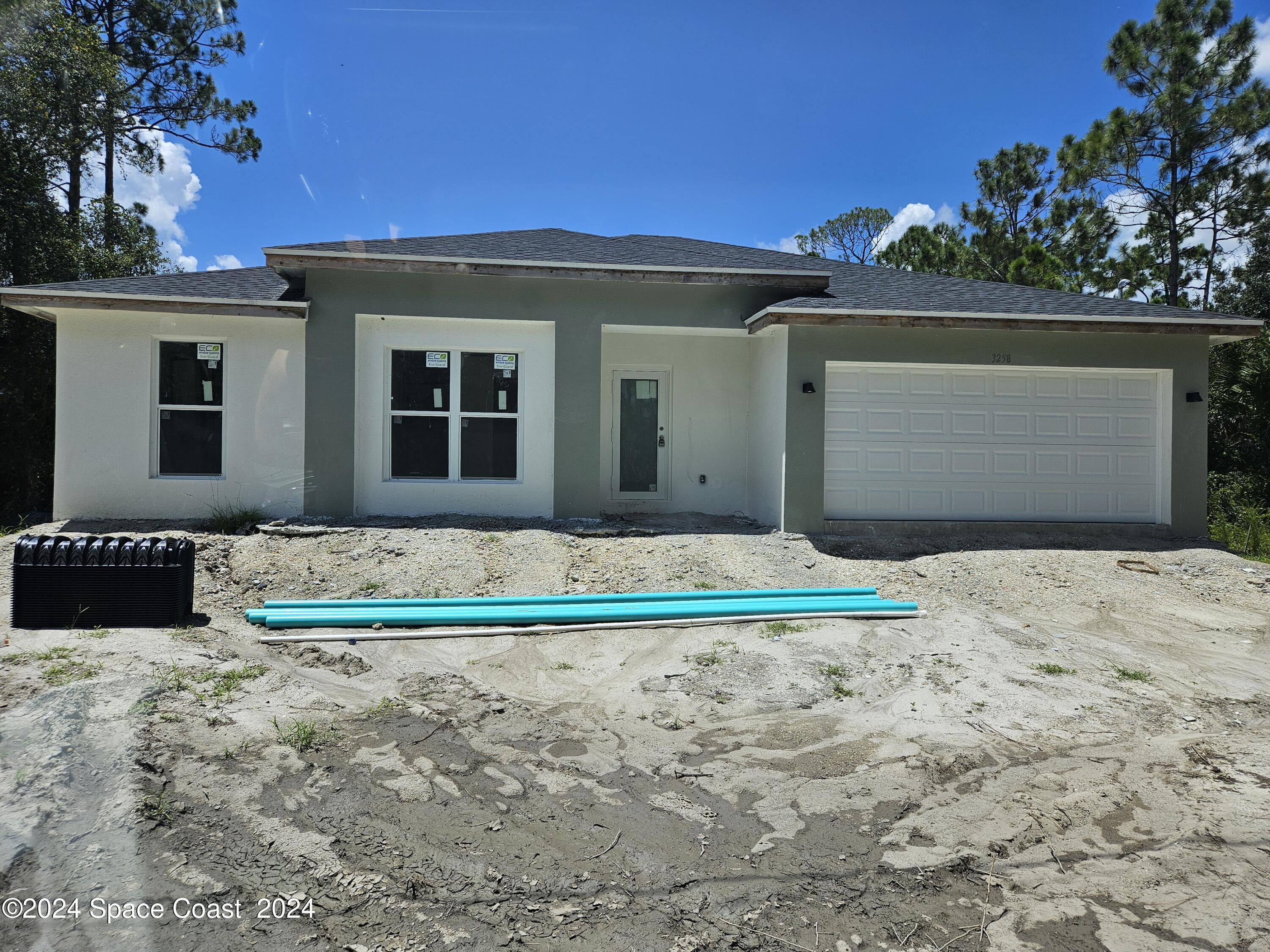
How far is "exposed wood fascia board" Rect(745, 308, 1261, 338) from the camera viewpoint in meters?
9.72

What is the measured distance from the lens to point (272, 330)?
10.0 metres

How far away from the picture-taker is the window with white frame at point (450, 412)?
10.4 metres

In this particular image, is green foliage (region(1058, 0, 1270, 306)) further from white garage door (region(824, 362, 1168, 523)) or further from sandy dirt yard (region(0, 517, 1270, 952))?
sandy dirt yard (region(0, 517, 1270, 952))

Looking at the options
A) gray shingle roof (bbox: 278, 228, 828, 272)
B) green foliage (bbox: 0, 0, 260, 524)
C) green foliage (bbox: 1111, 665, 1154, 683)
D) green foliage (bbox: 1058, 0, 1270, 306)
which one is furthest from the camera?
green foliage (bbox: 1058, 0, 1270, 306)

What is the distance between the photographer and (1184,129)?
18.5 metres

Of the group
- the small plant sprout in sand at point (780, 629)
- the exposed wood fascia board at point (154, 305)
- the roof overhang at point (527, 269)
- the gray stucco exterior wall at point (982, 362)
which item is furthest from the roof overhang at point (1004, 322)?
the exposed wood fascia board at point (154, 305)

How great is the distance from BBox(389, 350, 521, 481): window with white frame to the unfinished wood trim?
3773 millimetres

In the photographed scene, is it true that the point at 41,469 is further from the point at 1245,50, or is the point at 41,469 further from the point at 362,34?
the point at 1245,50

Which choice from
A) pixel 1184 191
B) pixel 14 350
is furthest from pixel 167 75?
pixel 1184 191

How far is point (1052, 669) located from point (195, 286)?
1123cm

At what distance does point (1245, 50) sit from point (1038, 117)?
5313 mm

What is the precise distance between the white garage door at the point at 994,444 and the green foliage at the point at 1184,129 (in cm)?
1248

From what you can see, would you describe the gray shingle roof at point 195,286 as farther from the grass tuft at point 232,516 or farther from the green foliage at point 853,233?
the green foliage at point 853,233

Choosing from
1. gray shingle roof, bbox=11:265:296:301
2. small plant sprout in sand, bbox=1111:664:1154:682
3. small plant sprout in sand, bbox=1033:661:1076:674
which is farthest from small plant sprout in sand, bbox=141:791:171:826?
gray shingle roof, bbox=11:265:296:301
